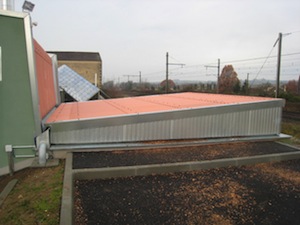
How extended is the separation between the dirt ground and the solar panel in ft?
53.6

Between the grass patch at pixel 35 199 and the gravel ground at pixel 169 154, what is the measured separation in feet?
2.40

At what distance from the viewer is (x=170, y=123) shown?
284 inches

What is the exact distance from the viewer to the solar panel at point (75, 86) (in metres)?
20.3

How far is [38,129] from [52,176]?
1535 millimetres

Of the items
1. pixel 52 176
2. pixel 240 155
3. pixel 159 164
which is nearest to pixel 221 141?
pixel 240 155

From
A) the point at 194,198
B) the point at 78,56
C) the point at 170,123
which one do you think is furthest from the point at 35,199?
the point at 78,56

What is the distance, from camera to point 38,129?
600cm

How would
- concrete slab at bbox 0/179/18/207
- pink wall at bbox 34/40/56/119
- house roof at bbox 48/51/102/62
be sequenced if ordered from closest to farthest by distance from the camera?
concrete slab at bbox 0/179/18/207, pink wall at bbox 34/40/56/119, house roof at bbox 48/51/102/62

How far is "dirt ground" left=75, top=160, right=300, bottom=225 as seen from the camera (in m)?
3.64

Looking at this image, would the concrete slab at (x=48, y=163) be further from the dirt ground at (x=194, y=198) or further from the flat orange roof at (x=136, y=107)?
the dirt ground at (x=194, y=198)

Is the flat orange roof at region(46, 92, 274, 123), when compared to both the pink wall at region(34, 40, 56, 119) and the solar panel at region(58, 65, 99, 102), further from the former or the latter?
the solar panel at region(58, 65, 99, 102)

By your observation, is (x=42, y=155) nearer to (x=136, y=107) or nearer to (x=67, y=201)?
(x=67, y=201)

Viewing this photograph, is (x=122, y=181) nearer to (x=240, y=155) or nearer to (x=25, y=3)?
(x=240, y=155)

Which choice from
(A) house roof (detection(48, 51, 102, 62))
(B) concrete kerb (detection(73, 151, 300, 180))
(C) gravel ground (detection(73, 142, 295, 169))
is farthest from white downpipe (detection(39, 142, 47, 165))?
(A) house roof (detection(48, 51, 102, 62))
